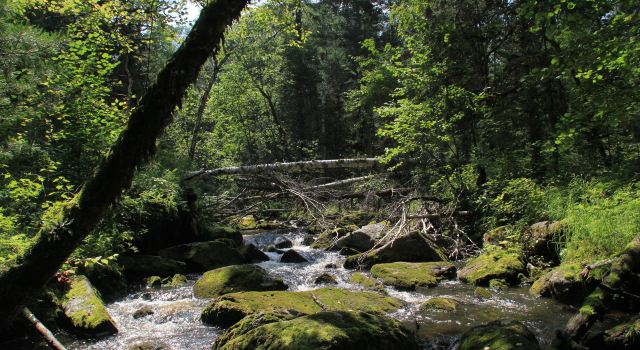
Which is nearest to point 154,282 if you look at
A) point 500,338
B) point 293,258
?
point 293,258

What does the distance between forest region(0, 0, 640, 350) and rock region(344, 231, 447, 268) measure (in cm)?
6

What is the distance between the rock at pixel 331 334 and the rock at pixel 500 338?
29.9 inches

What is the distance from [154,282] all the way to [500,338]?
8.11 m

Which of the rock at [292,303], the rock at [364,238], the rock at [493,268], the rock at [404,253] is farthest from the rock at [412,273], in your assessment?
the rock at [364,238]

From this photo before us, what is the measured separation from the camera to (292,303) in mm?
7699

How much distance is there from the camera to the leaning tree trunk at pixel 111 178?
14.2 ft

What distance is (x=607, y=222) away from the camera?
7.55 meters

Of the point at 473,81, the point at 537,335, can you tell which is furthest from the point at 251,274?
the point at 473,81

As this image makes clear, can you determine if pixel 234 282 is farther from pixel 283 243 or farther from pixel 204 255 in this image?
pixel 283 243

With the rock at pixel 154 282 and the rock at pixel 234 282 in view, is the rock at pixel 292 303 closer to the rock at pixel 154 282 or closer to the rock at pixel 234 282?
the rock at pixel 234 282

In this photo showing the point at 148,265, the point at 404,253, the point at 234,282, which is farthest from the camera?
the point at 404,253

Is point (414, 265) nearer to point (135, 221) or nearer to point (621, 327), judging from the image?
point (621, 327)

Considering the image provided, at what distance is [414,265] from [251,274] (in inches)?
168

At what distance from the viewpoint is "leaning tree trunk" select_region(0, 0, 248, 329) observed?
4.32 metres
